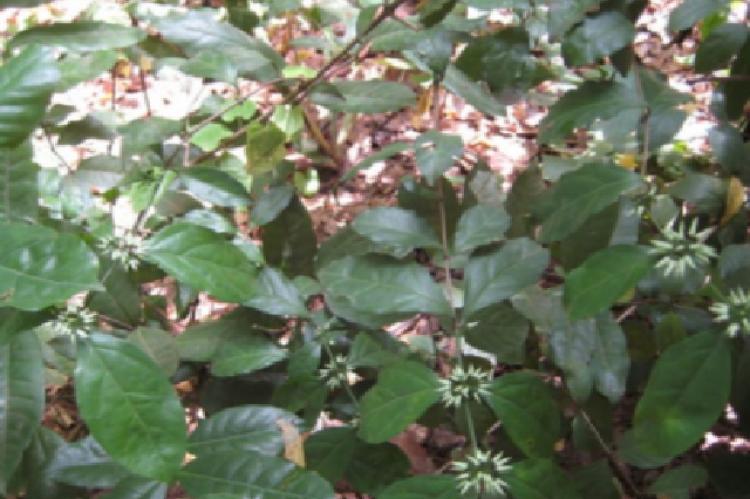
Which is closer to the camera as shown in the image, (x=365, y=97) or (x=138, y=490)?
(x=138, y=490)

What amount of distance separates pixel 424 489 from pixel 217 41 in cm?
95

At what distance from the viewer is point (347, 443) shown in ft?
3.88

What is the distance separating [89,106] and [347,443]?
95.8 inches

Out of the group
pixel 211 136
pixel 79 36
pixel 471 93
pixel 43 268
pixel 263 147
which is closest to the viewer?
pixel 43 268

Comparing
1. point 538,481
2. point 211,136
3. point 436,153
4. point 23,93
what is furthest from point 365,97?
point 211,136

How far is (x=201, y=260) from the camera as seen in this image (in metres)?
1.01

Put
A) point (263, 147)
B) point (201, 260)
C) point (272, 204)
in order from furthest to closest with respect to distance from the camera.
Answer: point (263, 147)
point (272, 204)
point (201, 260)

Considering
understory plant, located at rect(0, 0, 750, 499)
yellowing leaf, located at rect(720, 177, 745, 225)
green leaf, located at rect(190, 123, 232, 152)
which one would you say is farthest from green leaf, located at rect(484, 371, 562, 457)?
green leaf, located at rect(190, 123, 232, 152)

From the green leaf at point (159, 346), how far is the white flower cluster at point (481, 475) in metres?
0.54

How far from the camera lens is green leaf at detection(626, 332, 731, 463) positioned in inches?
33.6

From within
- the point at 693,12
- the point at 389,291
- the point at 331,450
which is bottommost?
the point at 331,450

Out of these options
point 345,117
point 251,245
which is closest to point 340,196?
point 345,117

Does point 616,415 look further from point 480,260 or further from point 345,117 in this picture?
point 345,117

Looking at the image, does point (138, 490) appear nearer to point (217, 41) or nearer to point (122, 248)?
point (122, 248)
